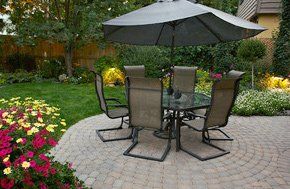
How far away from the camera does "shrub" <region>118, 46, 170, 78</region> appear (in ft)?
33.7

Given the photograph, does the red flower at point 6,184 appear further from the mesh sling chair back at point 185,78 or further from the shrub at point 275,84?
the shrub at point 275,84

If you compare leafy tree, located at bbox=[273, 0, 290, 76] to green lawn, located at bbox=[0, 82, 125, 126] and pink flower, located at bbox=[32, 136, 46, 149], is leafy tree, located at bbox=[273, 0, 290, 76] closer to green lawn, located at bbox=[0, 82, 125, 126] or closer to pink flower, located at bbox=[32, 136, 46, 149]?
green lawn, located at bbox=[0, 82, 125, 126]

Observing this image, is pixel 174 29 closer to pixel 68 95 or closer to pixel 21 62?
pixel 68 95

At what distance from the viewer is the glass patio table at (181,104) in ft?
13.8

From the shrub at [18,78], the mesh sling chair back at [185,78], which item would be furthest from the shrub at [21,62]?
the mesh sling chair back at [185,78]

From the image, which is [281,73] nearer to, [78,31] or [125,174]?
[78,31]

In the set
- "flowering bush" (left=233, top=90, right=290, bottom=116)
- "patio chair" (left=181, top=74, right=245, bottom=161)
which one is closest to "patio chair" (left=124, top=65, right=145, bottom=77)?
Result: "patio chair" (left=181, top=74, right=245, bottom=161)

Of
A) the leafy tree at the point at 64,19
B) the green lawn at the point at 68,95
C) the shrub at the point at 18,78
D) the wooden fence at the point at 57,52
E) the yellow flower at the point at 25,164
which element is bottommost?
the green lawn at the point at 68,95

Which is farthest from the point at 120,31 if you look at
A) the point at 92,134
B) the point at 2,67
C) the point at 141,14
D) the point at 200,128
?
the point at 2,67

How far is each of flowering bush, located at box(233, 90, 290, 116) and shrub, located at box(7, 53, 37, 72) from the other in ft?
31.0

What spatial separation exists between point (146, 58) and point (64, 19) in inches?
152

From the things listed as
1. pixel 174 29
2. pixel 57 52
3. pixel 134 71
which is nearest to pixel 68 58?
pixel 57 52

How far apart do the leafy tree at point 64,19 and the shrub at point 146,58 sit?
1.21m

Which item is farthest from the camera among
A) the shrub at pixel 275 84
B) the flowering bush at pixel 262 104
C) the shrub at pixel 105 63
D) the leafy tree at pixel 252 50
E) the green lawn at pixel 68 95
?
the shrub at pixel 105 63
